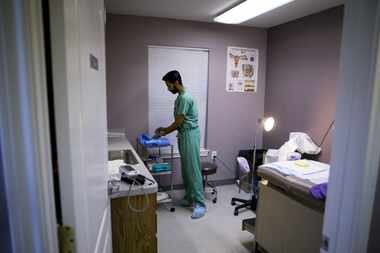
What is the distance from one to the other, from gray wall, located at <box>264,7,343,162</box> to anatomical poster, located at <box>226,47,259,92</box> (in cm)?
24

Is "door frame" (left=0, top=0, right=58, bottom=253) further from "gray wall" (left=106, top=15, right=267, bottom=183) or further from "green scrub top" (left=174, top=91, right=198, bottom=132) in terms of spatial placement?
"gray wall" (left=106, top=15, right=267, bottom=183)

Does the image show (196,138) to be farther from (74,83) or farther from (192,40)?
(74,83)

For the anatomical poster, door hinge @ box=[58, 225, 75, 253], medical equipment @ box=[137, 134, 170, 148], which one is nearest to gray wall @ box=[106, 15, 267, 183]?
the anatomical poster

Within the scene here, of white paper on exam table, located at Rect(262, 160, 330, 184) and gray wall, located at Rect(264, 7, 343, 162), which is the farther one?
gray wall, located at Rect(264, 7, 343, 162)

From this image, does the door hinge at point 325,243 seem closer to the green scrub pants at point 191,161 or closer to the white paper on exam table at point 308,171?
the white paper on exam table at point 308,171

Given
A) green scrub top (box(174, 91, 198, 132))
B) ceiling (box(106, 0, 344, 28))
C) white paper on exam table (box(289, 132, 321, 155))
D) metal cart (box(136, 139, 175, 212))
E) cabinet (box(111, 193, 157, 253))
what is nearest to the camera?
cabinet (box(111, 193, 157, 253))

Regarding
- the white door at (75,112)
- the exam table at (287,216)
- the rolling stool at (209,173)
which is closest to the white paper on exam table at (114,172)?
the white door at (75,112)

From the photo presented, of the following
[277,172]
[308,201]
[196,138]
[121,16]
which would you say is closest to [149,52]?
[121,16]

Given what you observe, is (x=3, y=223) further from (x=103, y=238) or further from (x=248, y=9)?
(x=248, y=9)

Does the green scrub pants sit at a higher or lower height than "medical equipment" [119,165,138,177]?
lower

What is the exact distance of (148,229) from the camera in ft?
4.69

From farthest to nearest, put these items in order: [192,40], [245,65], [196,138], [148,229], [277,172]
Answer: [245,65], [192,40], [196,138], [277,172], [148,229]

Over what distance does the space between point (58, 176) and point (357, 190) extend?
822 millimetres

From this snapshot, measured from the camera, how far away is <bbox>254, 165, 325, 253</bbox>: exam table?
1.47 metres
